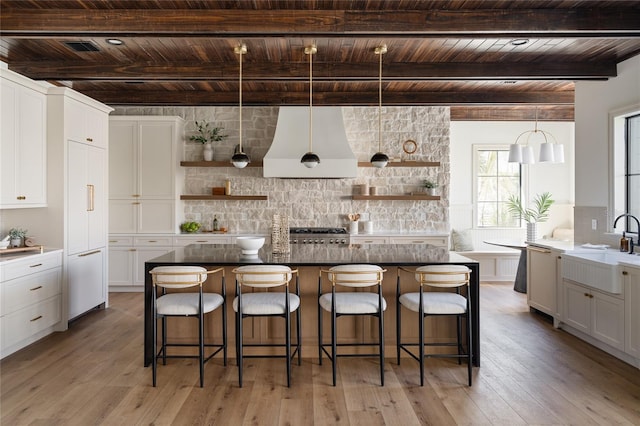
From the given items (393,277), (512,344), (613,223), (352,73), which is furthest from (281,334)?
(613,223)

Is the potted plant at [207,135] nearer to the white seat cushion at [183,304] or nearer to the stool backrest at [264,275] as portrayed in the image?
the white seat cushion at [183,304]

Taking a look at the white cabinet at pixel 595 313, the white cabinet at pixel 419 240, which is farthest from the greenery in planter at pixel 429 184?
the white cabinet at pixel 595 313

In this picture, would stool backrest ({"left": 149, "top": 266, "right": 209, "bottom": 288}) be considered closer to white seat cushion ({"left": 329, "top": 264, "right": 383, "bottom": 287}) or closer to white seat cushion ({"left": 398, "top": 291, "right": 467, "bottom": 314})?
white seat cushion ({"left": 329, "top": 264, "right": 383, "bottom": 287})

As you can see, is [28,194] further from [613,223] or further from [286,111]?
[613,223]

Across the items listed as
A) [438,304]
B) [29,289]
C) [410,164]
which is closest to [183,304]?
[29,289]

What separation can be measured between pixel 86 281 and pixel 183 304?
241 cm

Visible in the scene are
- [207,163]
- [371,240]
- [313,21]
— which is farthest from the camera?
[207,163]

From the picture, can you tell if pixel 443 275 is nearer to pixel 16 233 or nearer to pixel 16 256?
pixel 16 256

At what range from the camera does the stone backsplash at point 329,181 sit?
22.5ft

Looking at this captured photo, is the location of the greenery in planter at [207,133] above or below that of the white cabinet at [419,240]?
above

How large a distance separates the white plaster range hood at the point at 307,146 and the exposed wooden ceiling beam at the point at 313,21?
2841 millimetres

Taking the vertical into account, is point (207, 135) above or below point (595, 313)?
above

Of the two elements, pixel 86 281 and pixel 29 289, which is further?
pixel 86 281

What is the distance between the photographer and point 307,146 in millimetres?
6254
